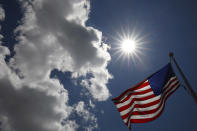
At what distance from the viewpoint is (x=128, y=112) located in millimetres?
10750

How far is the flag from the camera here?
1005 cm

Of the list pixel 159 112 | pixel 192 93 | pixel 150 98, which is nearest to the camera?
pixel 192 93

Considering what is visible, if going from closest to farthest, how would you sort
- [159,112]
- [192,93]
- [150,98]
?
[192,93] < [159,112] < [150,98]

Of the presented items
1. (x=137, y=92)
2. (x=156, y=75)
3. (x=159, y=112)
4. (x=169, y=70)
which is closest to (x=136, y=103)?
(x=137, y=92)

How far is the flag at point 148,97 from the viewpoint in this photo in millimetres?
10047

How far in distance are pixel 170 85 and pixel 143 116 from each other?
3067 mm

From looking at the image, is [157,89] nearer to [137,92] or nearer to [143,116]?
[137,92]

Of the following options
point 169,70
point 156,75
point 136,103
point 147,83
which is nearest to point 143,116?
point 136,103

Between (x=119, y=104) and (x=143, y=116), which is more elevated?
(x=119, y=104)

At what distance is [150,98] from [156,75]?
6.08ft

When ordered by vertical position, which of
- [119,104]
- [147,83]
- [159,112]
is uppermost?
[147,83]

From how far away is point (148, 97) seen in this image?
34.6 ft

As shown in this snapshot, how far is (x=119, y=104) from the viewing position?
36.0 feet

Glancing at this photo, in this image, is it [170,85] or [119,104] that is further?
[119,104]
